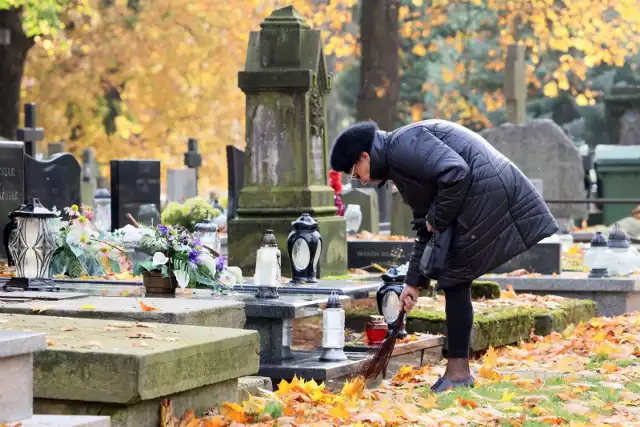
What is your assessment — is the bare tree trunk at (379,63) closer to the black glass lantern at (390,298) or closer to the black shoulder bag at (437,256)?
the black glass lantern at (390,298)

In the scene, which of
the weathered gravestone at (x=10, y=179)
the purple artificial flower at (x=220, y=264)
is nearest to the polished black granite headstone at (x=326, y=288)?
the purple artificial flower at (x=220, y=264)

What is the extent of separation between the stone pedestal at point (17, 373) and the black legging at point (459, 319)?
2746 millimetres

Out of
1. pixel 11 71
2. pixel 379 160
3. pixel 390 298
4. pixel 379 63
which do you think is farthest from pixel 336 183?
pixel 11 71

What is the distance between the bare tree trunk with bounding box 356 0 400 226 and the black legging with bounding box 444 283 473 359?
57.8 feet

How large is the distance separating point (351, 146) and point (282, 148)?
16.6 ft

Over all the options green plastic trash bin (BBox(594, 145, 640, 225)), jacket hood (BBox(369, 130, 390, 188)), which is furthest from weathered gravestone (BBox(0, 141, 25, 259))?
green plastic trash bin (BBox(594, 145, 640, 225))

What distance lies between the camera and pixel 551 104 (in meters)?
38.7

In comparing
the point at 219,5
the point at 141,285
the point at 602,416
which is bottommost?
the point at 602,416

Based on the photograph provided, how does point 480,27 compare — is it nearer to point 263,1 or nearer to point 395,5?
point 263,1

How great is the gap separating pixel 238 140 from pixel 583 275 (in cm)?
2544

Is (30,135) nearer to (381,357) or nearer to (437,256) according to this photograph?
(381,357)

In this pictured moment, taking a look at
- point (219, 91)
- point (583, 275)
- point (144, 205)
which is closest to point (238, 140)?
point (219, 91)

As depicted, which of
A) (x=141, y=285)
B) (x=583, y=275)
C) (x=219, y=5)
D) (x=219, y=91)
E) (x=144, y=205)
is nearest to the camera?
(x=141, y=285)

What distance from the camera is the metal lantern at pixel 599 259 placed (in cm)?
1356
